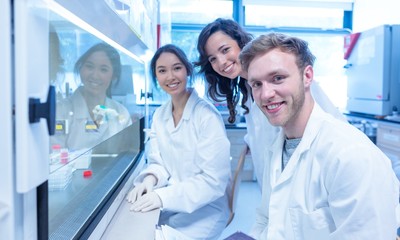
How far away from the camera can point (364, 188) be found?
2.64 ft

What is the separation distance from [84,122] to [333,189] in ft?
2.53

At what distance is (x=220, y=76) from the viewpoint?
1.75m

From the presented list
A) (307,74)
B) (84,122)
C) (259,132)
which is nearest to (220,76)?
(259,132)

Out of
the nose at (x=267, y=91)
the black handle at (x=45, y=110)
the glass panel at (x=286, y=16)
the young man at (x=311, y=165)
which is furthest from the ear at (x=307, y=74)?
the glass panel at (x=286, y=16)

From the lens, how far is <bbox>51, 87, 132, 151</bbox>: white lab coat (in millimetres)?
760

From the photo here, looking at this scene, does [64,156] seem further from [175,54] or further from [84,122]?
[175,54]

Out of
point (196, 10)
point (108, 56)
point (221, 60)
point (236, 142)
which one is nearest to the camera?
point (108, 56)

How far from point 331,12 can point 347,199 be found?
3.87m

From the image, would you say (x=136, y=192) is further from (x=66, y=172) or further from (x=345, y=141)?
(x=345, y=141)

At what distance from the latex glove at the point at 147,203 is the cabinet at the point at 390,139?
2005mm

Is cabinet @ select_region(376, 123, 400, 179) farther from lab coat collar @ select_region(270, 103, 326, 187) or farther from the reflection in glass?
the reflection in glass

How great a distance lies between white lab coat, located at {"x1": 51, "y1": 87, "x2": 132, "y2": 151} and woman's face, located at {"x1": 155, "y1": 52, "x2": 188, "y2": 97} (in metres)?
0.40

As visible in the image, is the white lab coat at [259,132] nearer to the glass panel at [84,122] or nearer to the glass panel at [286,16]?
the glass panel at [84,122]

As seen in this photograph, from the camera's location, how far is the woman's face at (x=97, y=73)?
98 centimetres
